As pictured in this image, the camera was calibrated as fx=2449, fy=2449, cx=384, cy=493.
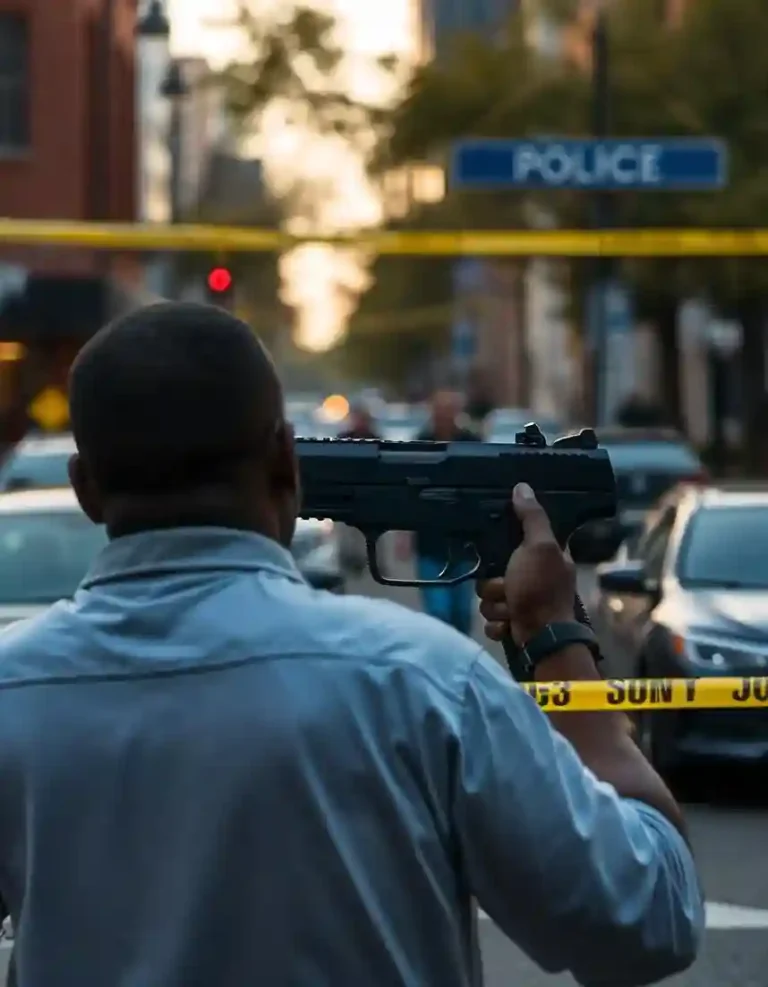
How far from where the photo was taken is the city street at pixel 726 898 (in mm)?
7605

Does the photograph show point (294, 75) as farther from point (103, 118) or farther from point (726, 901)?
point (726, 901)

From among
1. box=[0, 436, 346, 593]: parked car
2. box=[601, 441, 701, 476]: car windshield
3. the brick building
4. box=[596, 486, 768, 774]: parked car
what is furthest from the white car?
the brick building

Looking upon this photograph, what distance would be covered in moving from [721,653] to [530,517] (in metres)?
8.01

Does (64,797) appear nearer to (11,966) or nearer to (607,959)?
(11,966)

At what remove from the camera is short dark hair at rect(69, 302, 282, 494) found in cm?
250

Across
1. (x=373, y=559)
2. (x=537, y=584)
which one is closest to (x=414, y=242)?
(x=373, y=559)

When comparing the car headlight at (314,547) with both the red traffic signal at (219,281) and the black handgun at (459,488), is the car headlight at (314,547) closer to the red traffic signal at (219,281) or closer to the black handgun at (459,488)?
the red traffic signal at (219,281)

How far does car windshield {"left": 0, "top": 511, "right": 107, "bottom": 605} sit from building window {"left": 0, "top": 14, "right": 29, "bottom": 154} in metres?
30.0

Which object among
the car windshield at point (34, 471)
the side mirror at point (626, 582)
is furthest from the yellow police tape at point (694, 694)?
the car windshield at point (34, 471)

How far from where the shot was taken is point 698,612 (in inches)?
442

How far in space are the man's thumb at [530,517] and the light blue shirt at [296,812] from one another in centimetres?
40

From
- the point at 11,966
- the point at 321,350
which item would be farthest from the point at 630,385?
the point at 321,350

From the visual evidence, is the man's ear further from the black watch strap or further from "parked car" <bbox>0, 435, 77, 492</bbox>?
"parked car" <bbox>0, 435, 77, 492</bbox>

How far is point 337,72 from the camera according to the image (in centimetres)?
3662
